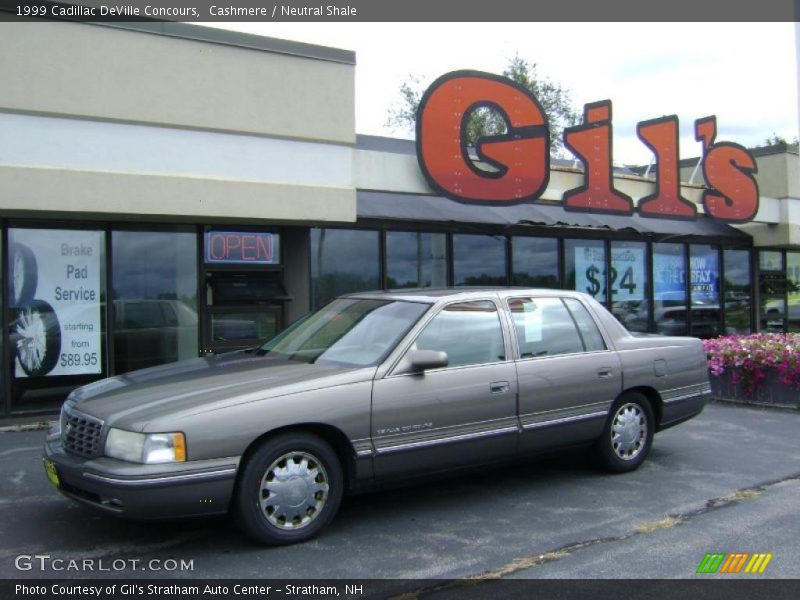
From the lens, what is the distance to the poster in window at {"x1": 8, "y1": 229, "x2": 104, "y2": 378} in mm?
8938

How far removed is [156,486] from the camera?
13.3 feet

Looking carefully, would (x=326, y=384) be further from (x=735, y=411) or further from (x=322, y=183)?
(x=735, y=411)

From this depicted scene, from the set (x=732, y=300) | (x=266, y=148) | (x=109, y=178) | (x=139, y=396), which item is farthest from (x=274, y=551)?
(x=732, y=300)

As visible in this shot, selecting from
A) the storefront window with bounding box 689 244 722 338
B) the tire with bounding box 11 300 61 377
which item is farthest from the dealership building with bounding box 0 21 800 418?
the storefront window with bounding box 689 244 722 338

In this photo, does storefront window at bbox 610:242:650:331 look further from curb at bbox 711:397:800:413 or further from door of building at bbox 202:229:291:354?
door of building at bbox 202:229:291:354

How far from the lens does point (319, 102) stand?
32.3 feet

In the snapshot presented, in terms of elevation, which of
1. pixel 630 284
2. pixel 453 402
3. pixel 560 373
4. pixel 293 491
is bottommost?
pixel 293 491

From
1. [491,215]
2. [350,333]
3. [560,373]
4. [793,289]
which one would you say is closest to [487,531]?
[560,373]

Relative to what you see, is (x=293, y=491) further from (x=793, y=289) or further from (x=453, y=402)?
(x=793, y=289)

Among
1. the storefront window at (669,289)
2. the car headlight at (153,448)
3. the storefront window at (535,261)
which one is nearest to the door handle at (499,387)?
the car headlight at (153,448)

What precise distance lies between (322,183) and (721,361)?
6107mm

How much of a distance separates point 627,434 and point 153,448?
3.95 meters

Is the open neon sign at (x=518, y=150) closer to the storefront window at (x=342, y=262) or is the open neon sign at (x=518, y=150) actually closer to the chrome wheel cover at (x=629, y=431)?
the storefront window at (x=342, y=262)

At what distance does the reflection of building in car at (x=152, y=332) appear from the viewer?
31.4ft
